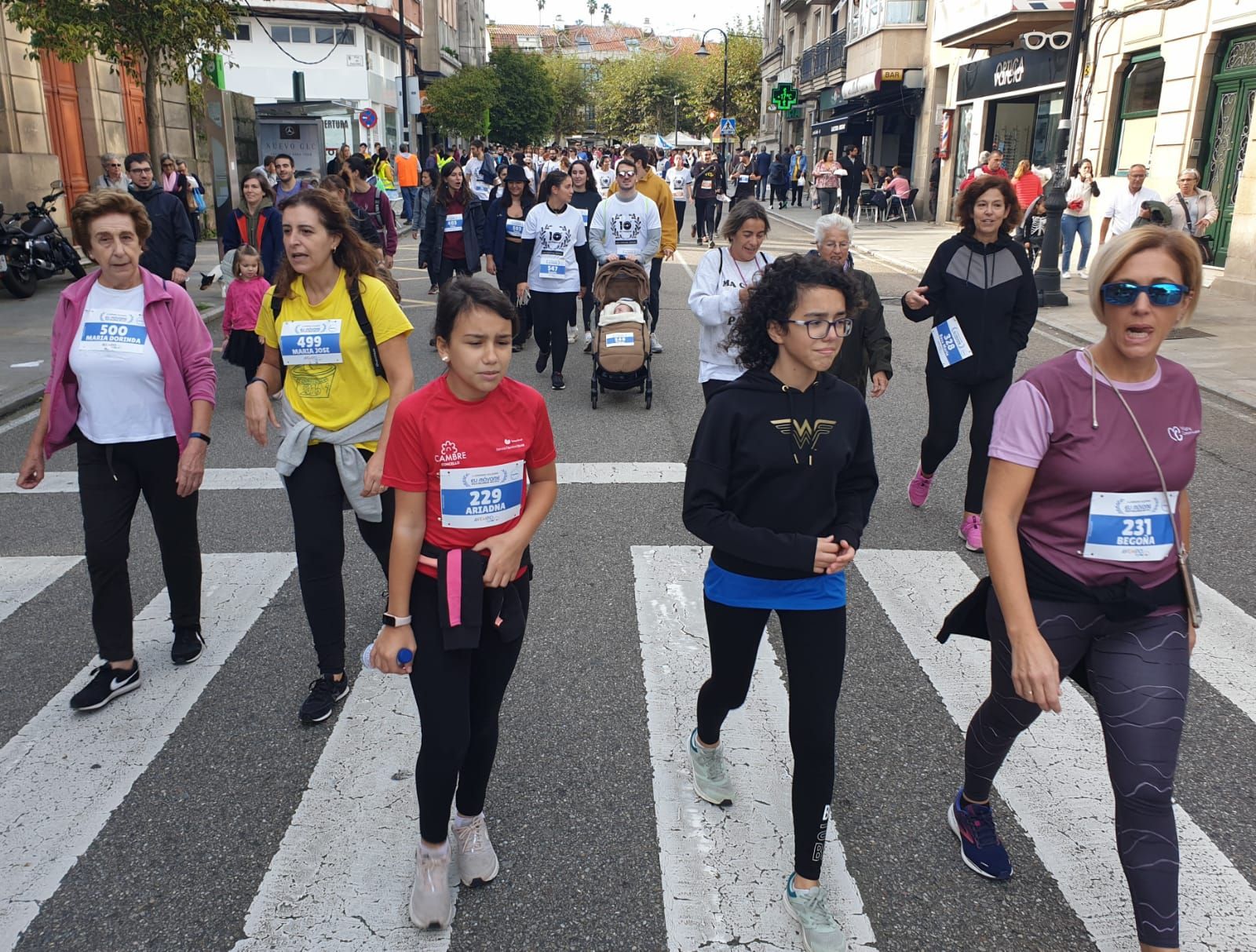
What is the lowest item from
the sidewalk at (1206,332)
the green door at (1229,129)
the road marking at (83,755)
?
the road marking at (83,755)

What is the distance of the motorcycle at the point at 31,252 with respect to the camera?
571 inches

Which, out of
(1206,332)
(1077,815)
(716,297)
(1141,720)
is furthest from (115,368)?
(1206,332)

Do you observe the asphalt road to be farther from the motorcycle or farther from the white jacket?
the motorcycle

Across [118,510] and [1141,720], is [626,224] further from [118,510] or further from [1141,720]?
[1141,720]

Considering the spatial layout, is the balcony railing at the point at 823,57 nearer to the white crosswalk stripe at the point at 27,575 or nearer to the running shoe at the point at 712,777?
the white crosswalk stripe at the point at 27,575

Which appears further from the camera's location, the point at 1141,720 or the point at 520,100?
the point at 520,100

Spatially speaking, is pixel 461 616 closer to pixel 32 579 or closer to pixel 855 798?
pixel 855 798

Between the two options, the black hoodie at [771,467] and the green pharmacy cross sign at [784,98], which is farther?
the green pharmacy cross sign at [784,98]

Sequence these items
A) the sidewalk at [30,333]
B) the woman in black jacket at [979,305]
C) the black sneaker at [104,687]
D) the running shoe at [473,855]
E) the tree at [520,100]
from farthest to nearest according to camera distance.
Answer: the tree at [520,100]
the sidewalk at [30,333]
the woman in black jacket at [979,305]
the black sneaker at [104,687]
the running shoe at [473,855]

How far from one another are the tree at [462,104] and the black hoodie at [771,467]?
50.1m

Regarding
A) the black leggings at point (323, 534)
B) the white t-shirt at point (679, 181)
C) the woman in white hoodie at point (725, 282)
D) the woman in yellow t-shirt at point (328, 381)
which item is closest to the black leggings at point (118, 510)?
the woman in yellow t-shirt at point (328, 381)

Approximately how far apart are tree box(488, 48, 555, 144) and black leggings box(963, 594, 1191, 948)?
68.6 m

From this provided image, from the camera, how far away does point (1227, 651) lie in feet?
15.4

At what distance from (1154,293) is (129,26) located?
45.4 feet
